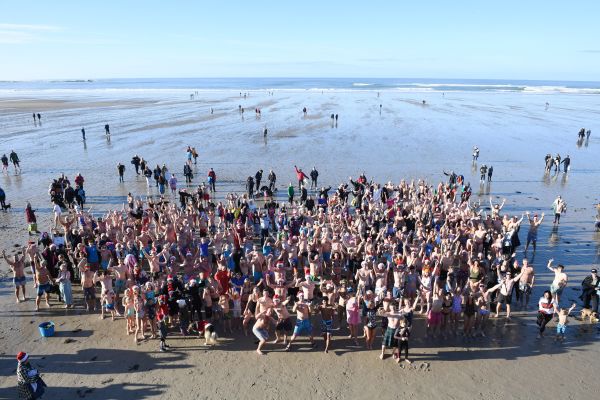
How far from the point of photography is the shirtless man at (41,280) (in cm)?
1065

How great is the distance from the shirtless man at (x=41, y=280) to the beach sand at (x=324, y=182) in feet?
1.24

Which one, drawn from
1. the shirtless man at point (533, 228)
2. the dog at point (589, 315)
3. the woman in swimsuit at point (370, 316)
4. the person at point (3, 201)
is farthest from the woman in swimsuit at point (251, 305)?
the person at point (3, 201)

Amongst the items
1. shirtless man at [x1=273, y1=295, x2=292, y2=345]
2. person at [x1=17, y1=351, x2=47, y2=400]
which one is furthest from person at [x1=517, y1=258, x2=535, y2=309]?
person at [x1=17, y1=351, x2=47, y2=400]

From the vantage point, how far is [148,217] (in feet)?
48.1

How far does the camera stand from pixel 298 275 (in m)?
13.0

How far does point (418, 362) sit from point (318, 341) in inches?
93.3

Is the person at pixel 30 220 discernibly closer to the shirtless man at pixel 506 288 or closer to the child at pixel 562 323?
the shirtless man at pixel 506 288

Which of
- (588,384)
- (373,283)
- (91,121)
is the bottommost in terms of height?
(588,384)

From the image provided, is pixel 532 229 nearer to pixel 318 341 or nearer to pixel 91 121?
pixel 318 341

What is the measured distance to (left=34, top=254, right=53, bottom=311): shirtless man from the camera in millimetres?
10648

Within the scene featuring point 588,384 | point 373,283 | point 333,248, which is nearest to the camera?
point 588,384

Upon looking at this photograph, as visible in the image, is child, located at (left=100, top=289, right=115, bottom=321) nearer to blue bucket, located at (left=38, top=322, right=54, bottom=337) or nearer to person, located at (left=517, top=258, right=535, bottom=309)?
blue bucket, located at (left=38, top=322, right=54, bottom=337)

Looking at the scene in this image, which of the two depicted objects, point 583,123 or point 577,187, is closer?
point 577,187

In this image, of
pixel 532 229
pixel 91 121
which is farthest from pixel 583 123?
pixel 91 121
